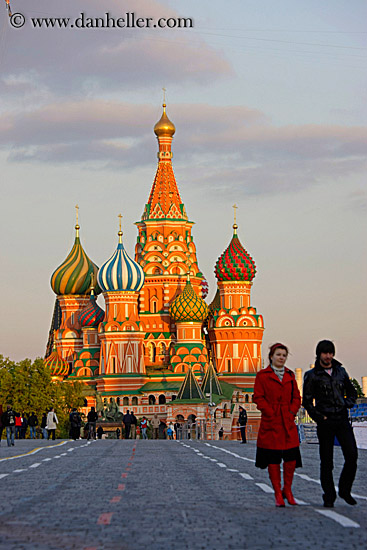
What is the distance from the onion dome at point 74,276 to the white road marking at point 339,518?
438 ft

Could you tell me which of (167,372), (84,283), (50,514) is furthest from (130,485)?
(84,283)

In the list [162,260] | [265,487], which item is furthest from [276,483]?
[162,260]

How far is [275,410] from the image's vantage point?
13570 mm

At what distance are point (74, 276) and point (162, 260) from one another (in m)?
12.8

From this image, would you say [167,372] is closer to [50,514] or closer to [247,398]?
[247,398]

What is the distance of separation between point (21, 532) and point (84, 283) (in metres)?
136

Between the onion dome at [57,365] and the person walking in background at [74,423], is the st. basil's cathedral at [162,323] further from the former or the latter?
the person walking in background at [74,423]

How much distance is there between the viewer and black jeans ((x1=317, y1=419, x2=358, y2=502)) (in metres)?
13.5

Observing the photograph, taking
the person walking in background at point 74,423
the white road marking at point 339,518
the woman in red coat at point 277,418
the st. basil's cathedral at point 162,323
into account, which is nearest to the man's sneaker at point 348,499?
the woman in red coat at point 277,418

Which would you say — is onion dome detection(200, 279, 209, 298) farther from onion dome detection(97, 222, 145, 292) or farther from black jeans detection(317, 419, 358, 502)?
black jeans detection(317, 419, 358, 502)

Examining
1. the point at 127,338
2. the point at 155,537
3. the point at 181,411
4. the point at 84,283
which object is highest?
the point at 84,283

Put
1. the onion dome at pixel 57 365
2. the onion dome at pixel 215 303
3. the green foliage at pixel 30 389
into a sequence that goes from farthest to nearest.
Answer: the onion dome at pixel 215 303, the onion dome at pixel 57 365, the green foliage at pixel 30 389

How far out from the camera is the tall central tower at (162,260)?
136375 millimetres

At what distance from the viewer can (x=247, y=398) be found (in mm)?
132000
